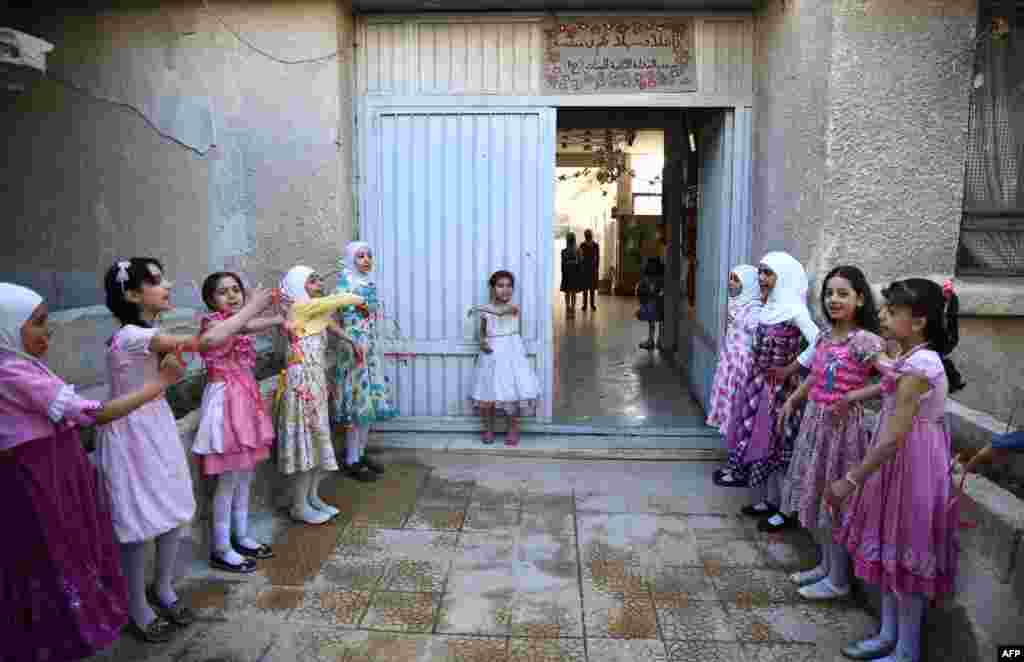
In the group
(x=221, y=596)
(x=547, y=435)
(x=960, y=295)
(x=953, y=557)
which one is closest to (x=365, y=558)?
(x=221, y=596)

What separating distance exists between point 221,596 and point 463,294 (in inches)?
118

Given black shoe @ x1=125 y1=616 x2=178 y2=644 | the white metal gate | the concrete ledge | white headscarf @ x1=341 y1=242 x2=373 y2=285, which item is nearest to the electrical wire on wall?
the white metal gate

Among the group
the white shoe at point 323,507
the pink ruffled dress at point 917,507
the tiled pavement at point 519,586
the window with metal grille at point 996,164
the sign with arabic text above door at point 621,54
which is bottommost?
the tiled pavement at point 519,586

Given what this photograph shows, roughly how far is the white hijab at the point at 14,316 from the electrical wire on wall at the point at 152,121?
3398mm

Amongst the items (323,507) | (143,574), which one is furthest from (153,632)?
(323,507)

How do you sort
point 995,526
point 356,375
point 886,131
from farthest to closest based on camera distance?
point 356,375 < point 886,131 < point 995,526

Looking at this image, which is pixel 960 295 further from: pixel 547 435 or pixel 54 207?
pixel 54 207

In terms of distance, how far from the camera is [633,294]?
17688mm

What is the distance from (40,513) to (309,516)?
2.07 metres

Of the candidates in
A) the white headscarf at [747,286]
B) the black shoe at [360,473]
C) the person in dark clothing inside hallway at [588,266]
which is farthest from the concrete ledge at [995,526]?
the person in dark clothing inside hallway at [588,266]

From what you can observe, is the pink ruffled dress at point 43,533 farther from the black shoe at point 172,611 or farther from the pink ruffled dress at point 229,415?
the pink ruffled dress at point 229,415

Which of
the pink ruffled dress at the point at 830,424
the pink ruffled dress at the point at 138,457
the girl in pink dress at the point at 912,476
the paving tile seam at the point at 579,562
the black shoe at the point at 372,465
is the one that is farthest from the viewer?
the black shoe at the point at 372,465

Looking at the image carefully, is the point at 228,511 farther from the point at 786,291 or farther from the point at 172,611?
the point at 786,291

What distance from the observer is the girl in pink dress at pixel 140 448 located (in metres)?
2.96
